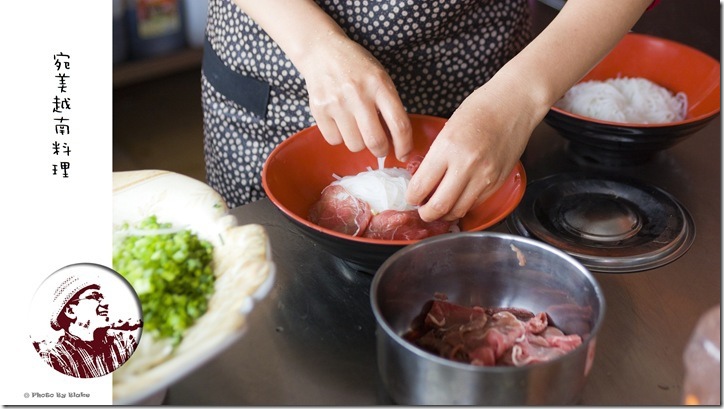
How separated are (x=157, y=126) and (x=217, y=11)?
1.65 meters

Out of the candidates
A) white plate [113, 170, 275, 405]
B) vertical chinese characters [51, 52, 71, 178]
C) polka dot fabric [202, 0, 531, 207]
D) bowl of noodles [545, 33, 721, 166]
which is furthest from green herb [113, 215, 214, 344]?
bowl of noodles [545, 33, 721, 166]

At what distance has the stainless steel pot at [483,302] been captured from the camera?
755 millimetres

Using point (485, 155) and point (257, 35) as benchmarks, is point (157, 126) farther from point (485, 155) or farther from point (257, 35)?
point (485, 155)

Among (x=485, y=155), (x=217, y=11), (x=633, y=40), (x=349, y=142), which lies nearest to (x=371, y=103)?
(x=349, y=142)

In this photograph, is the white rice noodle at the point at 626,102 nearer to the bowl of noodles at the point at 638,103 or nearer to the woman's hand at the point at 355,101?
the bowl of noodles at the point at 638,103

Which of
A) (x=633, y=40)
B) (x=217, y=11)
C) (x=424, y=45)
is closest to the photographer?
(x=424, y=45)

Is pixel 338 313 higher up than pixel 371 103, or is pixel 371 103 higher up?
pixel 371 103

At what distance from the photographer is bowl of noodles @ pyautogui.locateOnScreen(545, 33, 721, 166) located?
1.30 metres

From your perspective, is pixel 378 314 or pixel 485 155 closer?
pixel 378 314

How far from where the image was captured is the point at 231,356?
0.91m

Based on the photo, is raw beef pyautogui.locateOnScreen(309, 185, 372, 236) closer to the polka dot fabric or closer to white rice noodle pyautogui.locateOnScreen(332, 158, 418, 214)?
white rice noodle pyautogui.locateOnScreen(332, 158, 418, 214)

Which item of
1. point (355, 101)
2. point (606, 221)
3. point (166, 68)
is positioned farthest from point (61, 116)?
point (166, 68)

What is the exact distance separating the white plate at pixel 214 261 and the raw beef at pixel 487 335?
0.67 ft

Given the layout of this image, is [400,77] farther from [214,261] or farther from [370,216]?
[214,261]
